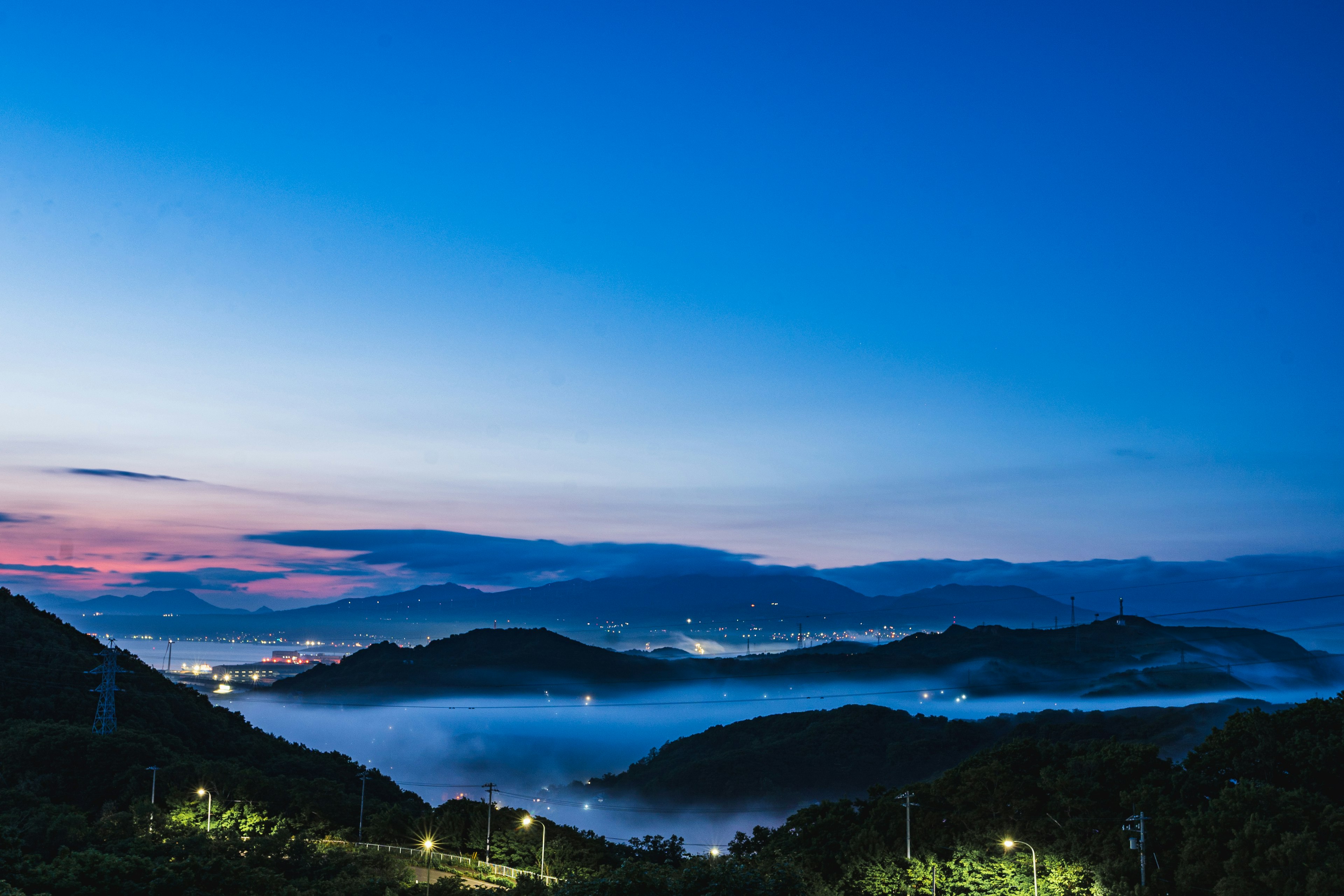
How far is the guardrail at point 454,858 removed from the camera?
143 feet

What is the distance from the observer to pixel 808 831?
46344 mm

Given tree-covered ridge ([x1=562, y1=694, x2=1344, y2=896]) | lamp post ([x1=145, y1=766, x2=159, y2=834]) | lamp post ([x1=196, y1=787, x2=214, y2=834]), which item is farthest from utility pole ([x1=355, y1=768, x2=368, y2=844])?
tree-covered ridge ([x1=562, y1=694, x2=1344, y2=896])

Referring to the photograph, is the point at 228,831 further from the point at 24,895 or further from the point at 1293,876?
the point at 1293,876

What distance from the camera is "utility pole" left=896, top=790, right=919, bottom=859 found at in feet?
133

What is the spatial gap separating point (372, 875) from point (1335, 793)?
40.7 meters

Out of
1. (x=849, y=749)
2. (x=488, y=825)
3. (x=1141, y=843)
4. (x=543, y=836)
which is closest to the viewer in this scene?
(x=1141, y=843)

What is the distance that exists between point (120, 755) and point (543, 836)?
2914 cm

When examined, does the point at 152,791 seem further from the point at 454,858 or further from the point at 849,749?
the point at 849,749

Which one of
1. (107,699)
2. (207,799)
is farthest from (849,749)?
(207,799)

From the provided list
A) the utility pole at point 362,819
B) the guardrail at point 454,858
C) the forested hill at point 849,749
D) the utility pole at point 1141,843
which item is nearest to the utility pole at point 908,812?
the utility pole at point 1141,843

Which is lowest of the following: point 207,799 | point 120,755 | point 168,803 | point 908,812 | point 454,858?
point 454,858

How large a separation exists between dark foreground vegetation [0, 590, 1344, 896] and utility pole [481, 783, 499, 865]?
29 cm

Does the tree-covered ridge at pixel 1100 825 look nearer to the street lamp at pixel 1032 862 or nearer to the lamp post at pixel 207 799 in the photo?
the street lamp at pixel 1032 862

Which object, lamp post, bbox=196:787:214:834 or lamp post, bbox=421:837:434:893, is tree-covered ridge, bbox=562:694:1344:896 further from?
lamp post, bbox=196:787:214:834
